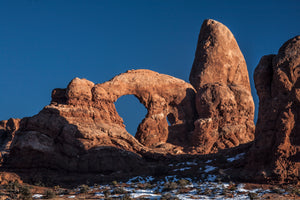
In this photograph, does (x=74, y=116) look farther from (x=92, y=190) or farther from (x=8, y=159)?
(x=92, y=190)

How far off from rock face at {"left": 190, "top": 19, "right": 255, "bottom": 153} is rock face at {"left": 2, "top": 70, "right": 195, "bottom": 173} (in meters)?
1.96

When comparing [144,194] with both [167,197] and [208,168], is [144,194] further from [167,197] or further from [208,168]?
[208,168]

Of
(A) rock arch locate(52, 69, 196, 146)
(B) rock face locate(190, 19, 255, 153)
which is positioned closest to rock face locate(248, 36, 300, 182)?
(B) rock face locate(190, 19, 255, 153)

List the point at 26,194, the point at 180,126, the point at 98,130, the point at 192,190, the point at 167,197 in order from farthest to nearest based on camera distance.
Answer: the point at 180,126 → the point at 98,130 → the point at 192,190 → the point at 26,194 → the point at 167,197

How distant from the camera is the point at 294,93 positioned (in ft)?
77.1

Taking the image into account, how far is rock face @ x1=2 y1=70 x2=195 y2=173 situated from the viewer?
28859mm

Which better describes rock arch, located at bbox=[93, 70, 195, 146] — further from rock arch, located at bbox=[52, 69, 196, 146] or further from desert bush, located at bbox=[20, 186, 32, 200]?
desert bush, located at bbox=[20, 186, 32, 200]

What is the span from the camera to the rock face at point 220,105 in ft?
115

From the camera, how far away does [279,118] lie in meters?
23.7

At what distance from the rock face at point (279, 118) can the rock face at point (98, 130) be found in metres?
8.62

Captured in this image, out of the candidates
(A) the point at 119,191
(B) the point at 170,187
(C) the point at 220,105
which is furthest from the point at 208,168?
(C) the point at 220,105

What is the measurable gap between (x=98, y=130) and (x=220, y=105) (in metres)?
10.7

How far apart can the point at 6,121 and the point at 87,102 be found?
748 inches

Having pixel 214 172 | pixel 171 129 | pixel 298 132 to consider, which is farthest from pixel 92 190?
pixel 171 129
